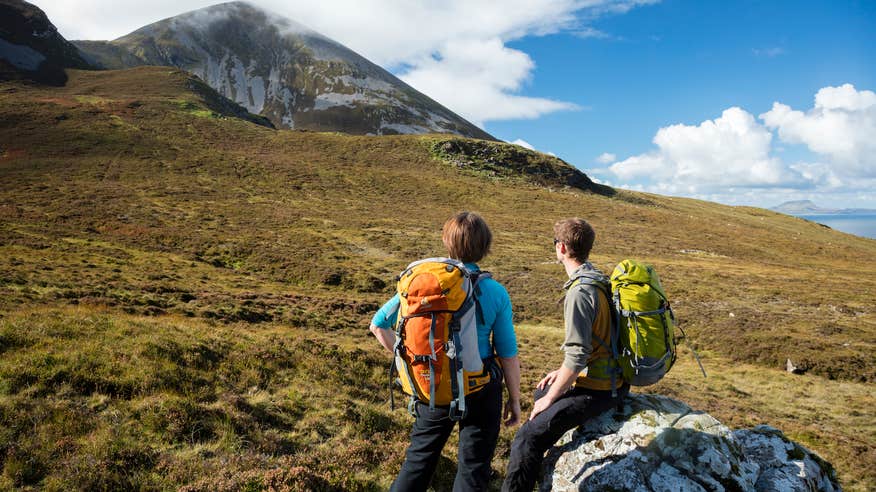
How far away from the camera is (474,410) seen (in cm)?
403

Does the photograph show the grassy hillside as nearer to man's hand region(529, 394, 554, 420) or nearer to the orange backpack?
man's hand region(529, 394, 554, 420)

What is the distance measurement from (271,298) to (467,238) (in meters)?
20.8

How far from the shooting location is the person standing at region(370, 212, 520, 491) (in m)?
4.00

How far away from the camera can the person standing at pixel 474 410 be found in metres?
4.00

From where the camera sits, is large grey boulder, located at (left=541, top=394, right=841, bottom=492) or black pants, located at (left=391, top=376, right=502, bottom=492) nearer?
black pants, located at (left=391, top=376, right=502, bottom=492)

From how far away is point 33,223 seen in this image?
31.1 m

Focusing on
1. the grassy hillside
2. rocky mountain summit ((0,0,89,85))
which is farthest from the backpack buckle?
rocky mountain summit ((0,0,89,85))

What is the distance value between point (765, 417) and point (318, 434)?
15.4 meters

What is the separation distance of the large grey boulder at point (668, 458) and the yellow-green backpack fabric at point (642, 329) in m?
0.97

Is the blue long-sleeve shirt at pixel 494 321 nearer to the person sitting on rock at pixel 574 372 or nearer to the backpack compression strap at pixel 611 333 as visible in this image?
the person sitting on rock at pixel 574 372

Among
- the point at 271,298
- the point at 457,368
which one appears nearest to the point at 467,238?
the point at 457,368

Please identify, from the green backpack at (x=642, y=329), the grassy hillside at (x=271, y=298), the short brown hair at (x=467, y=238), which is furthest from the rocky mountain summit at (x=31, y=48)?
the green backpack at (x=642, y=329)

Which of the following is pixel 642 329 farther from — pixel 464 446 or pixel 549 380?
pixel 464 446

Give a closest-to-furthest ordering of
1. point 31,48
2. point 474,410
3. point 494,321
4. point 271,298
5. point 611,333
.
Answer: point 474,410 → point 494,321 → point 611,333 → point 271,298 → point 31,48
